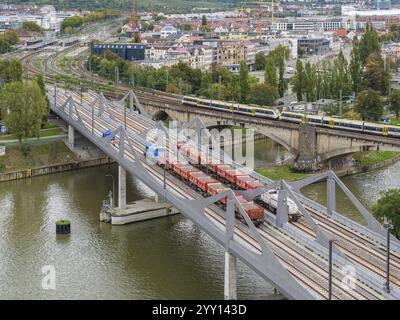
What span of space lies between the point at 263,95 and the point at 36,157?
12.8m

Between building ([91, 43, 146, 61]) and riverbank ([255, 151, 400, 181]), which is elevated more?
building ([91, 43, 146, 61])

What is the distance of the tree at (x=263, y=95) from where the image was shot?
121ft

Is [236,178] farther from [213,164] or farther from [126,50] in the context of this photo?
[126,50]

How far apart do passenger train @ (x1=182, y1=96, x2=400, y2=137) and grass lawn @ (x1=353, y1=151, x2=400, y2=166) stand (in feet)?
5.22

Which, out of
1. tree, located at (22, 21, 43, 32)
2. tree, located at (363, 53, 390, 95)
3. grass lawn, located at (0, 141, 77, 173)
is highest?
tree, located at (22, 21, 43, 32)

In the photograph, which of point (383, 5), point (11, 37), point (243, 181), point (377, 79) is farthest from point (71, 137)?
point (383, 5)

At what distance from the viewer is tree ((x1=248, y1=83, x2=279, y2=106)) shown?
3684cm

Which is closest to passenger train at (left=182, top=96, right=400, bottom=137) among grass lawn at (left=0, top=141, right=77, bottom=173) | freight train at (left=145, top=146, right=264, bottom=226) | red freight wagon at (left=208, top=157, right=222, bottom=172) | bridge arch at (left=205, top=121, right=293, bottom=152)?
bridge arch at (left=205, top=121, right=293, bottom=152)

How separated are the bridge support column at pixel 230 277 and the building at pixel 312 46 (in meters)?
51.9

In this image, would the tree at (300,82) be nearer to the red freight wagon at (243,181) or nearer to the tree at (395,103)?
the tree at (395,103)

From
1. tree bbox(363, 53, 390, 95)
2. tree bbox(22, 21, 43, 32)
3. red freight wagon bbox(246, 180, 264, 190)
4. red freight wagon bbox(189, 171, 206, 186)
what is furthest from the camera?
tree bbox(22, 21, 43, 32)

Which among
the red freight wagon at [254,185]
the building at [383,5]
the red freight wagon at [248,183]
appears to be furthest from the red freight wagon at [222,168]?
the building at [383,5]

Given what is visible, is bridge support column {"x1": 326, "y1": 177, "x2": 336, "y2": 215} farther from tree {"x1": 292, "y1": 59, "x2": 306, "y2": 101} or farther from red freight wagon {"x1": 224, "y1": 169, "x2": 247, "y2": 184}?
tree {"x1": 292, "y1": 59, "x2": 306, "y2": 101}
